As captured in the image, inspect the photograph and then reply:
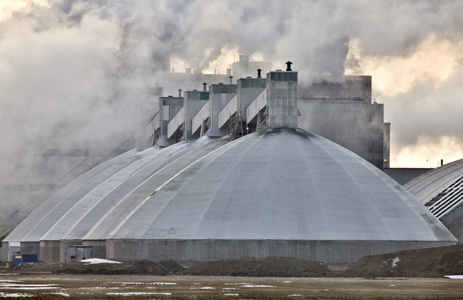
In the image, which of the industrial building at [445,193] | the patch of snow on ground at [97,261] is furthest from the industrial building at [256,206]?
the industrial building at [445,193]

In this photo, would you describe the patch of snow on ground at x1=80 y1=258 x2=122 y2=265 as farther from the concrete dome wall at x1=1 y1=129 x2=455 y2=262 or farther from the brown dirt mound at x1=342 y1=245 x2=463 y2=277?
the brown dirt mound at x1=342 y1=245 x2=463 y2=277

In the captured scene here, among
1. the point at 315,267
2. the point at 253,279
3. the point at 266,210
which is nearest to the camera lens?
the point at 253,279

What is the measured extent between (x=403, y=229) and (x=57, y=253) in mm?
34991

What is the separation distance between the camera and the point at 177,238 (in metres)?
96.1

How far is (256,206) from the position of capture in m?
97.2

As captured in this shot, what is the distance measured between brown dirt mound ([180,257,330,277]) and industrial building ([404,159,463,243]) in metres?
31.2

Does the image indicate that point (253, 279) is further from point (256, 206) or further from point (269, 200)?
point (269, 200)

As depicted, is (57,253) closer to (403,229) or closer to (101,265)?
(101,265)

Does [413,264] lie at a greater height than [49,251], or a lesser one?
lesser

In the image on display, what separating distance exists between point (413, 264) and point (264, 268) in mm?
9945

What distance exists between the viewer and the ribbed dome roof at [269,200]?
313 ft

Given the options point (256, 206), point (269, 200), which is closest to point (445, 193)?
point (269, 200)

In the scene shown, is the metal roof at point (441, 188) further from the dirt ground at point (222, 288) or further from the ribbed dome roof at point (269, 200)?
the dirt ground at point (222, 288)

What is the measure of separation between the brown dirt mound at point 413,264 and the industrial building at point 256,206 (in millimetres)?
4942
